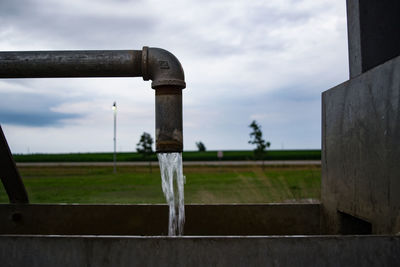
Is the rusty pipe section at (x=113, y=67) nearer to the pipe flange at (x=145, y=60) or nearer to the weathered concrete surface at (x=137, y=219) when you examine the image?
the pipe flange at (x=145, y=60)

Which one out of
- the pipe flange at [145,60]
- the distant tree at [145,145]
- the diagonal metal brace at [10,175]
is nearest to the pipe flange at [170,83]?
the pipe flange at [145,60]

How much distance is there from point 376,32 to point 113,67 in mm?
2191

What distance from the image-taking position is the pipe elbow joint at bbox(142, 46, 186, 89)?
2.72 m

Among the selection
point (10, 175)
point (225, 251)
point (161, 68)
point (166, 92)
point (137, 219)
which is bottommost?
point (137, 219)

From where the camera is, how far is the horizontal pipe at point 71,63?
2734 mm

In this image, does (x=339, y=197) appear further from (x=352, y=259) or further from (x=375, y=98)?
(x=352, y=259)

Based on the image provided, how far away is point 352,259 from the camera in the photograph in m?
1.72

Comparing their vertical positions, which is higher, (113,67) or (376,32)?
(376,32)

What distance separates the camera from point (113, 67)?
2746 mm

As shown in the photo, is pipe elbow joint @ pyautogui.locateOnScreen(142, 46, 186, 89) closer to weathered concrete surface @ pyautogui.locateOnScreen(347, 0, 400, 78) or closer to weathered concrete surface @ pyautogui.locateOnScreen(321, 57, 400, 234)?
weathered concrete surface @ pyautogui.locateOnScreen(321, 57, 400, 234)

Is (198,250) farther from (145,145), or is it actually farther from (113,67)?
(145,145)

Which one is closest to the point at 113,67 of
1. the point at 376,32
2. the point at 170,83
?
the point at 170,83

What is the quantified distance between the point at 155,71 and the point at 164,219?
1612 mm

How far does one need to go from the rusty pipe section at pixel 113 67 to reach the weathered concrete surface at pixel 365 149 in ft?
4.36
